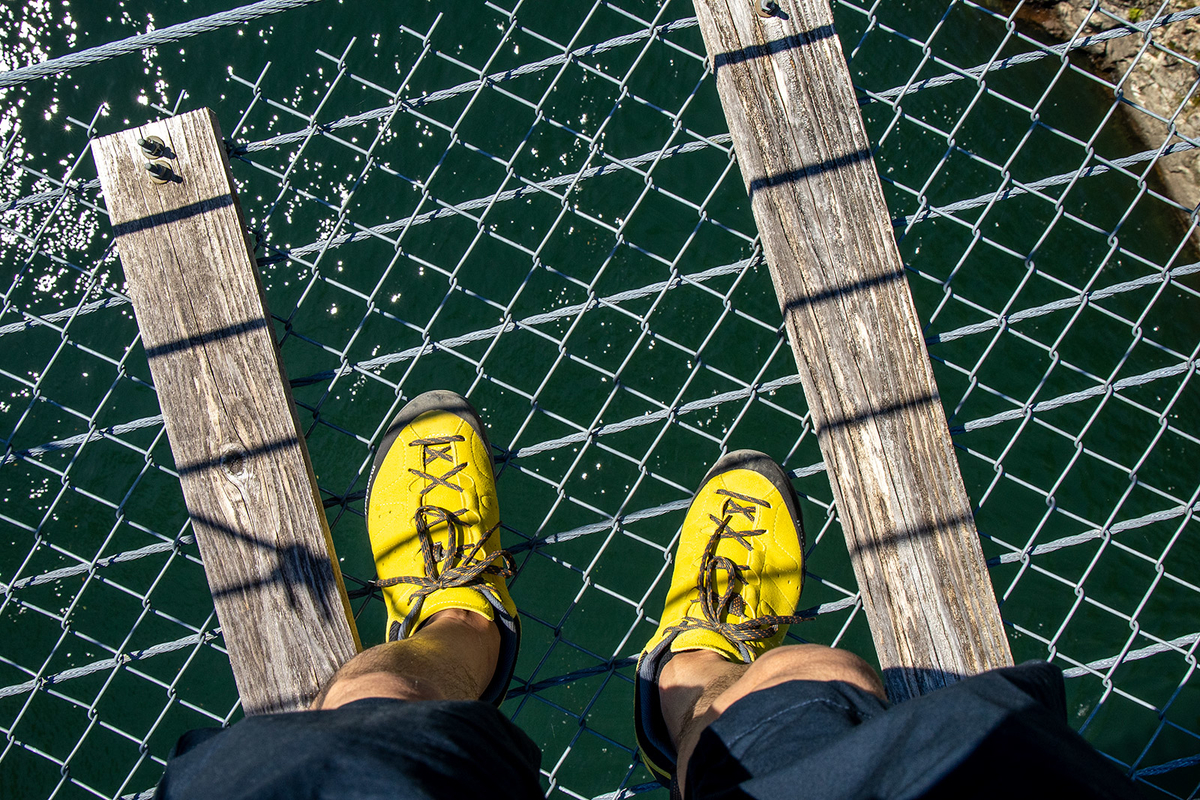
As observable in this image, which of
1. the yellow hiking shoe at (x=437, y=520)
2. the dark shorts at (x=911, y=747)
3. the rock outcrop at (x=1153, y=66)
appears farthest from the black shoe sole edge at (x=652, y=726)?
the rock outcrop at (x=1153, y=66)

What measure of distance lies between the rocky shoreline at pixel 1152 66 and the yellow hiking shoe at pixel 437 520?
269 cm

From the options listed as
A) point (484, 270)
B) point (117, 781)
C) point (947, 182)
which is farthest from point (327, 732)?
point (947, 182)

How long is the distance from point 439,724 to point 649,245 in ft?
6.36

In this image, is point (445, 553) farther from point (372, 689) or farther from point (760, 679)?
point (760, 679)

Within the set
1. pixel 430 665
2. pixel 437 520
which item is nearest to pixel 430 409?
pixel 437 520

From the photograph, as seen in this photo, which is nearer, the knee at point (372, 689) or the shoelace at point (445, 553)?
the knee at point (372, 689)

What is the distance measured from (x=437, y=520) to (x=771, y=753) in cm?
100

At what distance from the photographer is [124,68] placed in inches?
102

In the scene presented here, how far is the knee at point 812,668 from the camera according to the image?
3.68 feet

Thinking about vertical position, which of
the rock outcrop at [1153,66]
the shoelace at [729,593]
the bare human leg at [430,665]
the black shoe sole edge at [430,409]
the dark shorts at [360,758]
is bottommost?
the shoelace at [729,593]

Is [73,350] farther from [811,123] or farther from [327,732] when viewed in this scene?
[811,123]

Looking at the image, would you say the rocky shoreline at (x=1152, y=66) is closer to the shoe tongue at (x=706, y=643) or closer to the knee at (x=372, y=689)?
the shoe tongue at (x=706, y=643)

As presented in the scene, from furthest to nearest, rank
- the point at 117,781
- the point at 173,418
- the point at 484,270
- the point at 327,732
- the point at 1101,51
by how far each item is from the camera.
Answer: the point at 1101,51 < the point at 484,270 < the point at 117,781 < the point at 173,418 < the point at 327,732

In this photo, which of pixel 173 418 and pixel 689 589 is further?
pixel 689 589
